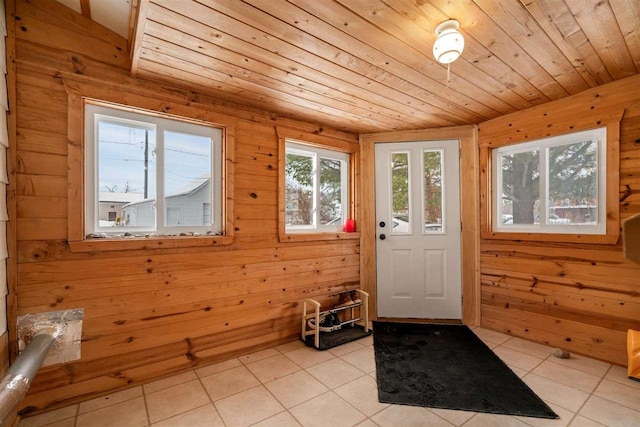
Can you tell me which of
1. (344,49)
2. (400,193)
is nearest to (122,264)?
(344,49)

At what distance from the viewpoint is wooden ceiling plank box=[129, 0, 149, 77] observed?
1.47 m

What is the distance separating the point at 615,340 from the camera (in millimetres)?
2264

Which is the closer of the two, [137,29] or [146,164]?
[137,29]

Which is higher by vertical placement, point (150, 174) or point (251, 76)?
point (251, 76)

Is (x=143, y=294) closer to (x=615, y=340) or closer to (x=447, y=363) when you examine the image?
(x=447, y=363)

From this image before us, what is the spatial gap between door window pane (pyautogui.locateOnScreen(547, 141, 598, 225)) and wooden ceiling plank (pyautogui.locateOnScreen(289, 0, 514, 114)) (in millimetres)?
900

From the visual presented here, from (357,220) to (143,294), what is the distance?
2.14 meters

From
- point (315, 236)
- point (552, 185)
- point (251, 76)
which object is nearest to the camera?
point (251, 76)

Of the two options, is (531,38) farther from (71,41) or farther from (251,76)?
(71,41)

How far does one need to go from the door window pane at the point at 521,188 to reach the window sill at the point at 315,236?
1540 millimetres

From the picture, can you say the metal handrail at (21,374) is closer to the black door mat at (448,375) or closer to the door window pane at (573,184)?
the black door mat at (448,375)

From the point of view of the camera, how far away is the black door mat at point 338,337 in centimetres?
266

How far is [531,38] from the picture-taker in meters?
1.71

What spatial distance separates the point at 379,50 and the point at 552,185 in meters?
2.06
